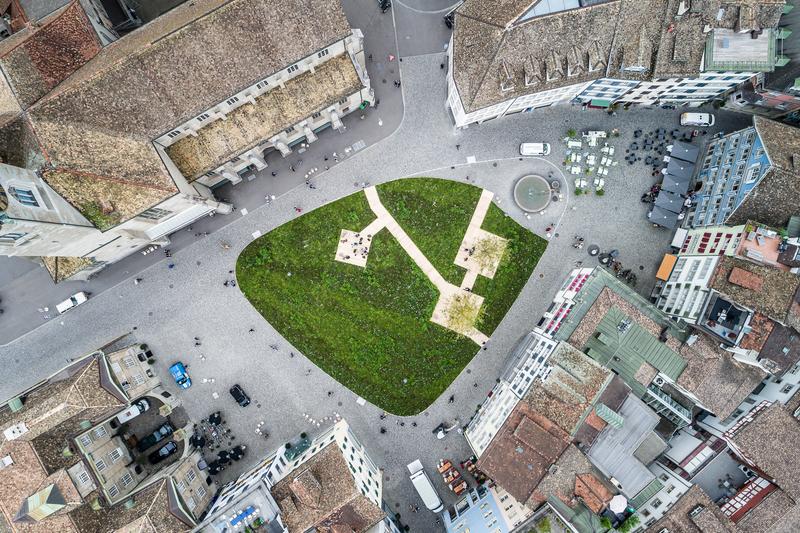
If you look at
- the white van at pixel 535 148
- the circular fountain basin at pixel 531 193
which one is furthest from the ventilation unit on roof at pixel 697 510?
the white van at pixel 535 148

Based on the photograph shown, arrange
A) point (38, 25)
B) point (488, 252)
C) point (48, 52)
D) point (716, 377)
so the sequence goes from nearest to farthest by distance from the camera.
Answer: point (48, 52)
point (38, 25)
point (716, 377)
point (488, 252)

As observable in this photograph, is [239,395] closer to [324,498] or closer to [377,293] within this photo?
[324,498]

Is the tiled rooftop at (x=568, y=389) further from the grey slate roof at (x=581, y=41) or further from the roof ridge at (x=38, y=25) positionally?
the roof ridge at (x=38, y=25)

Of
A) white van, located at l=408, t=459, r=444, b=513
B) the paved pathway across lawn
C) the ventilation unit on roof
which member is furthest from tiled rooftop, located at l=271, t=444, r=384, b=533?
the ventilation unit on roof

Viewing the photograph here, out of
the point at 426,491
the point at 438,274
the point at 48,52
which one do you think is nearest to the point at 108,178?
the point at 48,52

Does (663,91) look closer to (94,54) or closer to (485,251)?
(485,251)
